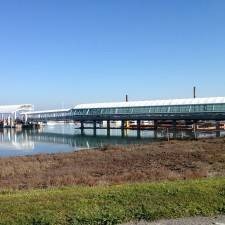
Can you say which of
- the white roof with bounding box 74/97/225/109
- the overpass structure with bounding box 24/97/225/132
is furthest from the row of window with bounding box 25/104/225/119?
the white roof with bounding box 74/97/225/109

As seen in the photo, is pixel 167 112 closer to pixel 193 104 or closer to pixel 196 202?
pixel 193 104

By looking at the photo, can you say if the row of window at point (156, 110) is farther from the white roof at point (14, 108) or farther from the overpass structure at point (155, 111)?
the white roof at point (14, 108)

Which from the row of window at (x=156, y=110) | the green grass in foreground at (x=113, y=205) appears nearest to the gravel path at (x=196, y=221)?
the green grass in foreground at (x=113, y=205)

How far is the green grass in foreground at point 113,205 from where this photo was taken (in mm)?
8406

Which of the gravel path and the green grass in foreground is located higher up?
the green grass in foreground

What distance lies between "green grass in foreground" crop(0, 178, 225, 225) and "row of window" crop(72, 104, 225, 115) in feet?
251

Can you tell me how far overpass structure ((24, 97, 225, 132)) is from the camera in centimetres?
8562

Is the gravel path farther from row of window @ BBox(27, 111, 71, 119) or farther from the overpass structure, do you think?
row of window @ BBox(27, 111, 71, 119)

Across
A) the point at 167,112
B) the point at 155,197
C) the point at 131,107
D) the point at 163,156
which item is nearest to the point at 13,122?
the point at 131,107

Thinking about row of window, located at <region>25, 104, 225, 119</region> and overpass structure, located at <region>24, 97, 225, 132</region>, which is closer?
overpass structure, located at <region>24, 97, 225, 132</region>

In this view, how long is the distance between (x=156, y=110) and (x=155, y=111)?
31 centimetres

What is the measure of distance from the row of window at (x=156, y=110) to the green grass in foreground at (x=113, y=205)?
76383 mm

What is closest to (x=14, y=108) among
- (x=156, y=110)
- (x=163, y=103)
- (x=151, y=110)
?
(x=151, y=110)

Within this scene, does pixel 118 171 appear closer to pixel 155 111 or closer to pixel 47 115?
pixel 155 111
